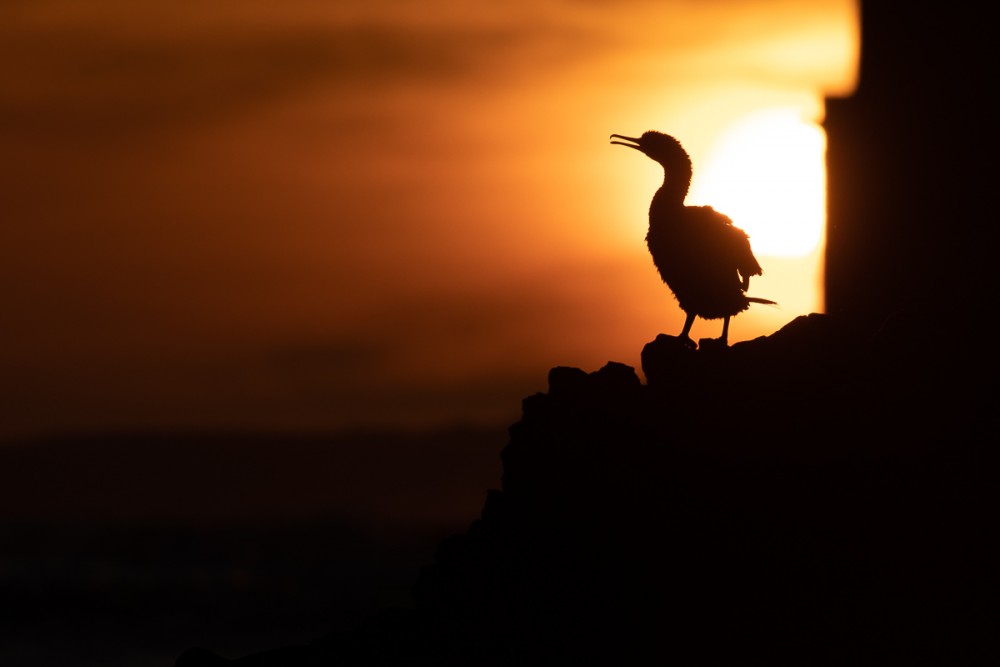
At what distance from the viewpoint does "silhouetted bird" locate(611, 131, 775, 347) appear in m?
17.4

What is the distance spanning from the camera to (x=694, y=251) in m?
17.4

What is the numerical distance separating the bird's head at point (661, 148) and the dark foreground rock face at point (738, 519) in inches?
131

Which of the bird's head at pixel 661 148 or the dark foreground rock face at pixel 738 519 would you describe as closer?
the dark foreground rock face at pixel 738 519

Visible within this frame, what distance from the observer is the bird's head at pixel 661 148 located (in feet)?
58.7

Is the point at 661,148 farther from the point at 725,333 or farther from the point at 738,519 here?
the point at 738,519

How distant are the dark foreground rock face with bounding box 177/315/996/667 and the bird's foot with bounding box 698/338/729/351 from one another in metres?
0.27

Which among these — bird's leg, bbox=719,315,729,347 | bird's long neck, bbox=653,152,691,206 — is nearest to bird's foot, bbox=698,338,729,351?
bird's leg, bbox=719,315,729,347

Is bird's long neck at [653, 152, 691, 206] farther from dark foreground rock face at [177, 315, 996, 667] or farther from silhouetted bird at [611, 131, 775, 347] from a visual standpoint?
dark foreground rock face at [177, 315, 996, 667]

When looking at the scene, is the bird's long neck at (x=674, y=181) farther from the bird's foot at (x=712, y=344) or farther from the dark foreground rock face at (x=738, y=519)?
the dark foreground rock face at (x=738, y=519)

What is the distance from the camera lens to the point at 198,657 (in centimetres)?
1697

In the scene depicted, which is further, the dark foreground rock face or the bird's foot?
the bird's foot

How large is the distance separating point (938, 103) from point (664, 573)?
2827 centimetres

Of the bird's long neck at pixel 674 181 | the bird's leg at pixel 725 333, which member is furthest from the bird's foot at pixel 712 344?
the bird's long neck at pixel 674 181

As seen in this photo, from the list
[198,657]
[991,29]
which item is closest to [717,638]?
[198,657]
